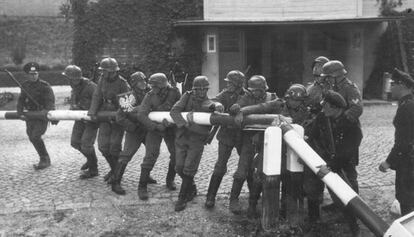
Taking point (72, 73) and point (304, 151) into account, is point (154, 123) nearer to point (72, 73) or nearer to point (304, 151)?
point (72, 73)

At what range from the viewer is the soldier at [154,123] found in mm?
6395

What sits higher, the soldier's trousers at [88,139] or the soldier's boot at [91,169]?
the soldier's trousers at [88,139]

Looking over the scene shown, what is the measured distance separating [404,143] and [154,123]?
10.6 ft

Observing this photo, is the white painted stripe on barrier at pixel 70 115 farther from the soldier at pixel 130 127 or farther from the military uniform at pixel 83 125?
the soldier at pixel 130 127

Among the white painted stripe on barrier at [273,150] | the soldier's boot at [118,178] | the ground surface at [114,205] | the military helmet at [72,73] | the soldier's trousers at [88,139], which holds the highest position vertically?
the military helmet at [72,73]

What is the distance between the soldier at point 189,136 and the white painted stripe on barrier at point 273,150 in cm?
121

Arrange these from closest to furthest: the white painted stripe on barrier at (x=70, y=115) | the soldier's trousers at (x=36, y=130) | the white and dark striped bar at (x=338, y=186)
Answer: the white and dark striped bar at (x=338, y=186) → the white painted stripe on barrier at (x=70, y=115) → the soldier's trousers at (x=36, y=130)

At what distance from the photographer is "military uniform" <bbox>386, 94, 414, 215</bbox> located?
5070 millimetres

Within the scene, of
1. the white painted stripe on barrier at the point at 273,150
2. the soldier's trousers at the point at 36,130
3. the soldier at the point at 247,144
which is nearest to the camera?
the white painted stripe on barrier at the point at 273,150

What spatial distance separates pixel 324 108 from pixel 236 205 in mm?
1755

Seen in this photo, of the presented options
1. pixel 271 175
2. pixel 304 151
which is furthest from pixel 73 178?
pixel 304 151

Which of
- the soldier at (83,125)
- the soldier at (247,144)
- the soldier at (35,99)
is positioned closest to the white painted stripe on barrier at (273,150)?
the soldier at (247,144)

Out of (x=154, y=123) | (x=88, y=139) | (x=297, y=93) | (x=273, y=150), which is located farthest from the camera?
(x=88, y=139)

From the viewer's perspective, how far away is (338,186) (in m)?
4.50
